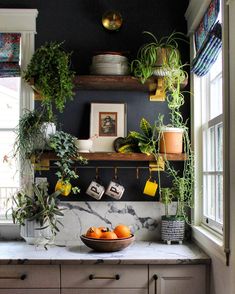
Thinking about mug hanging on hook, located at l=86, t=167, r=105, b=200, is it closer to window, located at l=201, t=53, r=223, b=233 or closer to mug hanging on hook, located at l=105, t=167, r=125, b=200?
mug hanging on hook, located at l=105, t=167, r=125, b=200

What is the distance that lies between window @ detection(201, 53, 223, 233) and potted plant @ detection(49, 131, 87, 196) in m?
0.86

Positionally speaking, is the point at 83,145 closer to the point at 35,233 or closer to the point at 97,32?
the point at 35,233

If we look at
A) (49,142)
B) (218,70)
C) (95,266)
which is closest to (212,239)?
(95,266)

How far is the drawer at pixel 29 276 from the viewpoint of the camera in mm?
2598

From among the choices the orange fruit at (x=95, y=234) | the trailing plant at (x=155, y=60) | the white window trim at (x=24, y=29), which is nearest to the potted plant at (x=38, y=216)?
the orange fruit at (x=95, y=234)

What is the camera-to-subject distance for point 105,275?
2.59 meters

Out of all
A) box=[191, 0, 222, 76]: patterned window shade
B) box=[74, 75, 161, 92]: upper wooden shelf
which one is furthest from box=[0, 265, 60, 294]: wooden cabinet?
box=[191, 0, 222, 76]: patterned window shade

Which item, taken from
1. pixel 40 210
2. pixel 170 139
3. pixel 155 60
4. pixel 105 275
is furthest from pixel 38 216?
pixel 155 60

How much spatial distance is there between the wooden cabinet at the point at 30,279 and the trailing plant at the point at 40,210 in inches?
12.5

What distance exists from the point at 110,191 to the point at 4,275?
0.93 m

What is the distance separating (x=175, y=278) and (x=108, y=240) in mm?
467

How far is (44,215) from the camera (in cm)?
288

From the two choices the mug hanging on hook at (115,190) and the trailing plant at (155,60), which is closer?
the trailing plant at (155,60)

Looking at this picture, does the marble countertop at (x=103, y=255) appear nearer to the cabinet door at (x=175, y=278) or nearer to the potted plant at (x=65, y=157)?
the cabinet door at (x=175, y=278)
